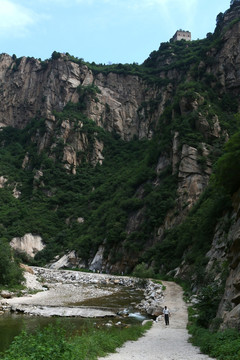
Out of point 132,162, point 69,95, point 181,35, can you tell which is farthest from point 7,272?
point 181,35

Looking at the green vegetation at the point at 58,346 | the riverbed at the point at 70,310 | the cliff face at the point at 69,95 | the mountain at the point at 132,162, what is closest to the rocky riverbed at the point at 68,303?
the riverbed at the point at 70,310

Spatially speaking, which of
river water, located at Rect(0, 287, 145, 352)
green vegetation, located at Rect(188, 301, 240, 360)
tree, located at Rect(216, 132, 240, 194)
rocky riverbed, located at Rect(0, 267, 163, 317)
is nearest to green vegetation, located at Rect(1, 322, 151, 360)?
river water, located at Rect(0, 287, 145, 352)

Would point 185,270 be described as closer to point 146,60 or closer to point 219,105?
point 219,105

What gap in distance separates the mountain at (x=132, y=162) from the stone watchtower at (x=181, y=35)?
33.2 feet

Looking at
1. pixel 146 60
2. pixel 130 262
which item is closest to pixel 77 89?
pixel 146 60

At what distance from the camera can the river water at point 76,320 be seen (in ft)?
51.7

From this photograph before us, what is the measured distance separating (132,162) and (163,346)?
87.4 metres

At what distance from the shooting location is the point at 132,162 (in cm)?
Result: 9944

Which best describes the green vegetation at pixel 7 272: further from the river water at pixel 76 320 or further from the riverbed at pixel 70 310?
the river water at pixel 76 320

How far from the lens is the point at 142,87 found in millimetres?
124188

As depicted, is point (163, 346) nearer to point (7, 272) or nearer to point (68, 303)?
point (68, 303)

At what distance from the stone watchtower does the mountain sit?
10132mm

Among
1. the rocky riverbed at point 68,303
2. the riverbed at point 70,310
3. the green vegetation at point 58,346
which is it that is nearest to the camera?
the green vegetation at point 58,346

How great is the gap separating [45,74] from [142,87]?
37893 millimetres
